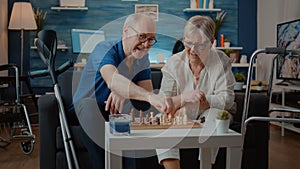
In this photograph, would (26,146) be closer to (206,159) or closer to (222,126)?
(206,159)

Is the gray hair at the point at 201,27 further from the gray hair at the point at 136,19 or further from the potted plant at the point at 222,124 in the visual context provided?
the potted plant at the point at 222,124

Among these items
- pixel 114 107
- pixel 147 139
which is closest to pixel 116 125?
pixel 147 139

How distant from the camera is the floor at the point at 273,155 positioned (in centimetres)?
302

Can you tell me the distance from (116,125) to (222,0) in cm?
459

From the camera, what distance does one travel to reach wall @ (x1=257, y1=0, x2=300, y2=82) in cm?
476

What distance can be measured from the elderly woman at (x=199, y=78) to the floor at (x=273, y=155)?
133 cm

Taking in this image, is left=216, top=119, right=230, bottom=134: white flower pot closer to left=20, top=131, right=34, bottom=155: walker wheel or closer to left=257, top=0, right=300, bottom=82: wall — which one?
left=20, top=131, right=34, bottom=155: walker wheel

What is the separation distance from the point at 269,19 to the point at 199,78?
382 centimetres

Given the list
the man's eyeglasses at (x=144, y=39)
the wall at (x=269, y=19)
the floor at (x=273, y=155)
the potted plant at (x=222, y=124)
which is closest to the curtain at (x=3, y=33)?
the floor at (x=273, y=155)

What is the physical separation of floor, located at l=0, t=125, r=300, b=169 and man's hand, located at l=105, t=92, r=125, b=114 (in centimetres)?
143

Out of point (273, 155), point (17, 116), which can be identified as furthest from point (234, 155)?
point (17, 116)

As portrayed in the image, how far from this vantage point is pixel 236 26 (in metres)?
5.73

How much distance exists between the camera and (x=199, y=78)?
191cm

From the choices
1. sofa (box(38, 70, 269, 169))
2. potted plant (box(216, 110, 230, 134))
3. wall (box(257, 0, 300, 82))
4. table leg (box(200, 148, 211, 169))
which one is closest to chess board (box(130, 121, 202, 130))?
potted plant (box(216, 110, 230, 134))
